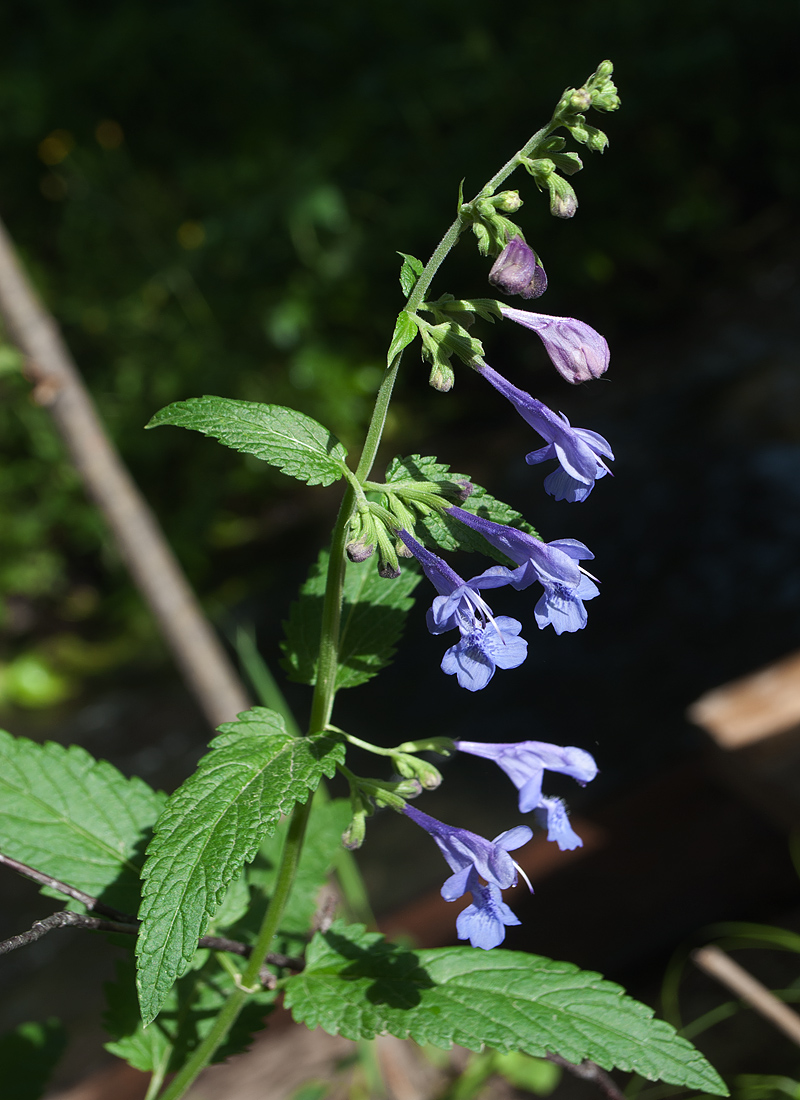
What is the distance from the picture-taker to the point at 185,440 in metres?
7.17

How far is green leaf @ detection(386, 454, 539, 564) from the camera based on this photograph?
0.89 meters

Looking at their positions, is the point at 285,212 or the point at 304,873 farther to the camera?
the point at 285,212

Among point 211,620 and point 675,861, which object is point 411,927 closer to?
point 675,861

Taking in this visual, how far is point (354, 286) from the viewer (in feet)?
24.2

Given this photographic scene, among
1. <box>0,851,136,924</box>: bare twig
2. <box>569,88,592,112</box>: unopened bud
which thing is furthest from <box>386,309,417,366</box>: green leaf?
<box>0,851,136,924</box>: bare twig

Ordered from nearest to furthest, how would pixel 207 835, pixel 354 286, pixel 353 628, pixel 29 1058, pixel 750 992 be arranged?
pixel 207 835, pixel 353 628, pixel 29 1058, pixel 750 992, pixel 354 286

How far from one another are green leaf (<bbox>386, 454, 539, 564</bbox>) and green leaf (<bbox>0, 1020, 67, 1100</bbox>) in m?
1.00

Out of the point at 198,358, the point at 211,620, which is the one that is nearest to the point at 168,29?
the point at 198,358

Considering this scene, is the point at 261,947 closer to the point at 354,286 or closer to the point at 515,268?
the point at 515,268

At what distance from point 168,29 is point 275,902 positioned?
28.4ft

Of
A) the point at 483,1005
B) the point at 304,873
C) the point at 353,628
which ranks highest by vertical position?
the point at 353,628

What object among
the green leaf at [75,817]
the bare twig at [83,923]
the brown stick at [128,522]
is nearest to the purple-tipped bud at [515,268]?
the bare twig at [83,923]

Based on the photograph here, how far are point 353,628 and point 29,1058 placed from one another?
2.73 ft

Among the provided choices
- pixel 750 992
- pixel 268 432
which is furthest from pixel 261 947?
pixel 750 992
